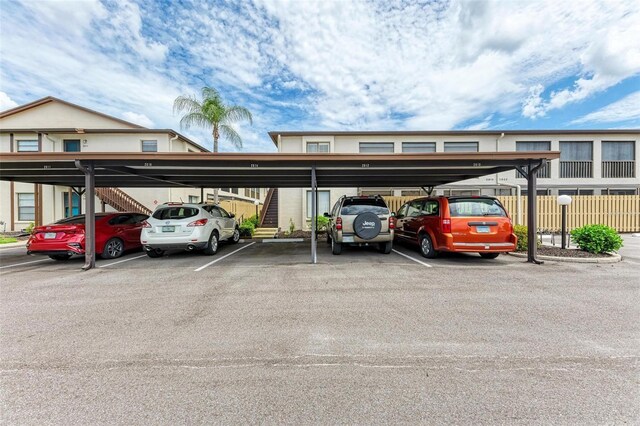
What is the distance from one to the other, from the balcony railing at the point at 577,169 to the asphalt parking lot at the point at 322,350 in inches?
552

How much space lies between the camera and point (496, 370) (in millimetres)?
2844

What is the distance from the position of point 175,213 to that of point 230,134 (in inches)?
413

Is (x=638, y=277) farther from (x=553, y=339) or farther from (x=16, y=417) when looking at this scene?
(x=16, y=417)

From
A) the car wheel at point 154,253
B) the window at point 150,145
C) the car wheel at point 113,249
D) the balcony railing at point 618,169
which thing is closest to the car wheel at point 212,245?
the car wheel at point 154,253

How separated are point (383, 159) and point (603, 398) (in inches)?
249

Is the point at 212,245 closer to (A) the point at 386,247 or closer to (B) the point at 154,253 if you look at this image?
(B) the point at 154,253

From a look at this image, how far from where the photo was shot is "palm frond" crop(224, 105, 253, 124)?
57.4ft

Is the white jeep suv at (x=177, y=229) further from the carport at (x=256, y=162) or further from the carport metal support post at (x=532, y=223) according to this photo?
the carport metal support post at (x=532, y=223)

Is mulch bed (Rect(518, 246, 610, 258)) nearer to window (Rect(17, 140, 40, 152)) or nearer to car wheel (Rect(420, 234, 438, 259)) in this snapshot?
car wheel (Rect(420, 234, 438, 259))

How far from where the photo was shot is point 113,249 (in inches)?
364

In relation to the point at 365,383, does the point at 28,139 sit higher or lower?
higher

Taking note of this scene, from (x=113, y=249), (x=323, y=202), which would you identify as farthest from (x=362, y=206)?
(x=323, y=202)

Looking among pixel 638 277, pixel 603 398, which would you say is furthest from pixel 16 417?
pixel 638 277

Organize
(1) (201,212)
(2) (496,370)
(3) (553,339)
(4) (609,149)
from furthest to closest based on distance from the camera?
(4) (609,149)
(1) (201,212)
(3) (553,339)
(2) (496,370)
